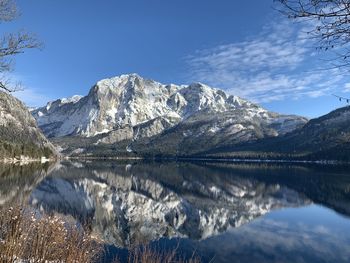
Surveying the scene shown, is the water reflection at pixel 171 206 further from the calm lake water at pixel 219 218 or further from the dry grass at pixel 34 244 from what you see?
the dry grass at pixel 34 244

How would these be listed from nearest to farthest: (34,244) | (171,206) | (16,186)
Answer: (34,244) < (171,206) < (16,186)

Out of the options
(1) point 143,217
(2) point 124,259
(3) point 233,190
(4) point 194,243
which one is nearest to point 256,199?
(3) point 233,190

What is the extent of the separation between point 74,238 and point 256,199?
63335 mm

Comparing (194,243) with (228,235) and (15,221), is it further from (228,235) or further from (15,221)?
(15,221)

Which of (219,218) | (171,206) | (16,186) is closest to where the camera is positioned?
(219,218)

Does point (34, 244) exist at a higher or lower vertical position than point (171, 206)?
higher

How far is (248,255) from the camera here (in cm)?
3372

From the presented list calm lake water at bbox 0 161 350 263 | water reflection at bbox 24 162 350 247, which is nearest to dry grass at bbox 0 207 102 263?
calm lake water at bbox 0 161 350 263

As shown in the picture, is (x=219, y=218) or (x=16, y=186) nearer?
(x=219, y=218)

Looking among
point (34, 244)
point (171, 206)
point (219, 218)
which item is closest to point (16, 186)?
point (171, 206)

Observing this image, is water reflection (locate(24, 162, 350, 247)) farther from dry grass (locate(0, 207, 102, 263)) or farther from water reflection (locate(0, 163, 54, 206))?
dry grass (locate(0, 207, 102, 263))

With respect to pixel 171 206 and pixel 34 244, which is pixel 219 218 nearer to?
pixel 171 206

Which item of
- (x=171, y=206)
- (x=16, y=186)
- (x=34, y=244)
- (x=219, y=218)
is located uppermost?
(x=34, y=244)

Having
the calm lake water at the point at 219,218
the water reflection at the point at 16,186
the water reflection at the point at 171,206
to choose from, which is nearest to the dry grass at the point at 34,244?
the calm lake water at the point at 219,218
